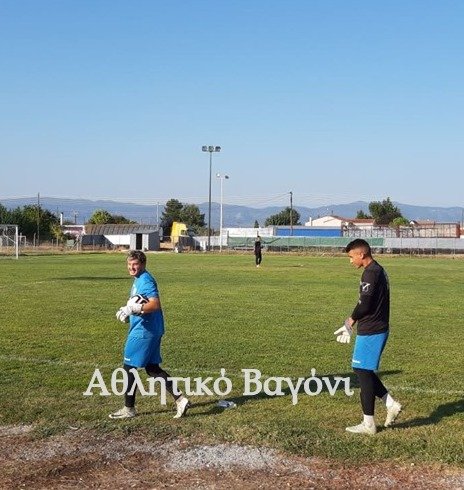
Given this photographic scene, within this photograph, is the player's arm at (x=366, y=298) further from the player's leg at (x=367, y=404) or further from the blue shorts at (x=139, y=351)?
the blue shorts at (x=139, y=351)

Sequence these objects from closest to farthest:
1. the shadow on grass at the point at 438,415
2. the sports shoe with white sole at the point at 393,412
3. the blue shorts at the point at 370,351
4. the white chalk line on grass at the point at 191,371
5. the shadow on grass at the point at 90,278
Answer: the blue shorts at the point at 370,351, the sports shoe with white sole at the point at 393,412, the shadow on grass at the point at 438,415, the white chalk line on grass at the point at 191,371, the shadow on grass at the point at 90,278

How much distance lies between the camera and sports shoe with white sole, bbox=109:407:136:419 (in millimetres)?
7332

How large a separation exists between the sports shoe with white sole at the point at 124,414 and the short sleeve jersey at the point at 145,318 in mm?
751

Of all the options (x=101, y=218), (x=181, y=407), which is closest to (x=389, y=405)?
(x=181, y=407)

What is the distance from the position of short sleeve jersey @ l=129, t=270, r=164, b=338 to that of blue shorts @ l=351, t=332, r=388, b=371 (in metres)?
2.05

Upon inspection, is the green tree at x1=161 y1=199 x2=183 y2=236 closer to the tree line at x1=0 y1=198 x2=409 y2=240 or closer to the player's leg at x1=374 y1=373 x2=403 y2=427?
the tree line at x1=0 y1=198 x2=409 y2=240

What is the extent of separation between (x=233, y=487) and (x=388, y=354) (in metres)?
6.34

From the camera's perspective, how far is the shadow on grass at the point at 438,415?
23.6 feet

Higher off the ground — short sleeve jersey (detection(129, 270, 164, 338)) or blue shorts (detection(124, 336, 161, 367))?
short sleeve jersey (detection(129, 270, 164, 338))

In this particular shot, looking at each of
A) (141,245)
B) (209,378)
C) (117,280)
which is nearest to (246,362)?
(209,378)

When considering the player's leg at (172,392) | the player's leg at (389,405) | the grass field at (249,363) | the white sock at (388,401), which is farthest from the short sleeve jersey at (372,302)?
the player's leg at (172,392)

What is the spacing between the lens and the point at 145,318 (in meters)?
7.39

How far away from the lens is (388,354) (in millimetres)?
11273

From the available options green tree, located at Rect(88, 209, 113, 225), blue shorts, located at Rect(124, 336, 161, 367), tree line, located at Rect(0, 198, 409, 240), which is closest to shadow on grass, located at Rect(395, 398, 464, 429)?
blue shorts, located at Rect(124, 336, 161, 367)
